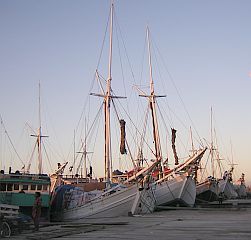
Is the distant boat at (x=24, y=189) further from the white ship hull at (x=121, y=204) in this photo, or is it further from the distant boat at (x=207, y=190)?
the distant boat at (x=207, y=190)

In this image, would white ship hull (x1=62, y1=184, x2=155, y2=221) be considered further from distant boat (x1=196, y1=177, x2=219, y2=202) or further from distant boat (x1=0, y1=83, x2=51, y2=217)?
distant boat (x1=196, y1=177, x2=219, y2=202)

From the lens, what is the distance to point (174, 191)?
40469 mm

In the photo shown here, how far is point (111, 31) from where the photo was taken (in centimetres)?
4119

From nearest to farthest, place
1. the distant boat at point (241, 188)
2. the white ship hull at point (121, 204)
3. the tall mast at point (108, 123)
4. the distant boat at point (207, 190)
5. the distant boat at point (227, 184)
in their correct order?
the white ship hull at point (121, 204) < the tall mast at point (108, 123) < the distant boat at point (207, 190) < the distant boat at point (227, 184) < the distant boat at point (241, 188)

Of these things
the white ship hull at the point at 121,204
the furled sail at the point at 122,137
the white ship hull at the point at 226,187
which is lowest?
the white ship hull at the point at 121,204

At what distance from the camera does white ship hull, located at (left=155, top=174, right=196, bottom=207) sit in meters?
39.8

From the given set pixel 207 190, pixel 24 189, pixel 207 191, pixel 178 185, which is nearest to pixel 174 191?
pixel 178 185

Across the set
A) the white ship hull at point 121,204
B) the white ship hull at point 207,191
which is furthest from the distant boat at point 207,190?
the white ship hull at point 121,204

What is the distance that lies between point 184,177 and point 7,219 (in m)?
27.5

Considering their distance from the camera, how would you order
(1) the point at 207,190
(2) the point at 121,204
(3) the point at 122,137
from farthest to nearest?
1. (1) the point at 207,190
2. (3) the point at 122,137
3. (2) the point at 121,204

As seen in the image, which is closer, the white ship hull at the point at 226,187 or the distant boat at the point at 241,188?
the white ship hull at the point at 226,187

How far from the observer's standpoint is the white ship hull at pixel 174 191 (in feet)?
131

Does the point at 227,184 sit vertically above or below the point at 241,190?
below

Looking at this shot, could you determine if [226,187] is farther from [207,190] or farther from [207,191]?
[207,190]
